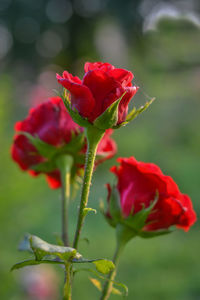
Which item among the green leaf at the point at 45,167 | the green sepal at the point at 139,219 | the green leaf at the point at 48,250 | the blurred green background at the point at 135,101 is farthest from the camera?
the blurred green background at the point at 135,101

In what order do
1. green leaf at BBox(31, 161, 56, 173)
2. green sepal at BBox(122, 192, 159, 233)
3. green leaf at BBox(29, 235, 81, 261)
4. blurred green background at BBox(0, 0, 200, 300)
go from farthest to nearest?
1. blurred green background at BBox(0, 0, 200, 300)
2. green leaf at BBox(31, 161, 56, 173)
3. green sepal at BBox(122, 192, 159, 233)
4. green leaf at BBox(29, 235, 81, 261)

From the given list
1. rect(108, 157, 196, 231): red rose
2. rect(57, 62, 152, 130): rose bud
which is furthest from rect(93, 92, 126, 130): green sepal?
rect(108, 157, 196, 231): red rose

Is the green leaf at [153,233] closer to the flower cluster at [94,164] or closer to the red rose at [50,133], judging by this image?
the flower cluster at [94,164]

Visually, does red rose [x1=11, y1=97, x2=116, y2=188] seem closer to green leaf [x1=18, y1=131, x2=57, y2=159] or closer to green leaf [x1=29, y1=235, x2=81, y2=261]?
green leaf [x1=18, y1=131, x2=57, y2=159]

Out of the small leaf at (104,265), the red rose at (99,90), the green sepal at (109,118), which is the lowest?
the small leaf at (104,265)

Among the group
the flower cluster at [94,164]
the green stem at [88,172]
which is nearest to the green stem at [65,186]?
the flower cluster at [94,164]

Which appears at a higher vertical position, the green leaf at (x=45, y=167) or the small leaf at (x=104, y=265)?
the green leaf at (x=45, y=167)

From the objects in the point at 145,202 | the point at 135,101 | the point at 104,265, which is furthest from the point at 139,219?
the point at 135,101
